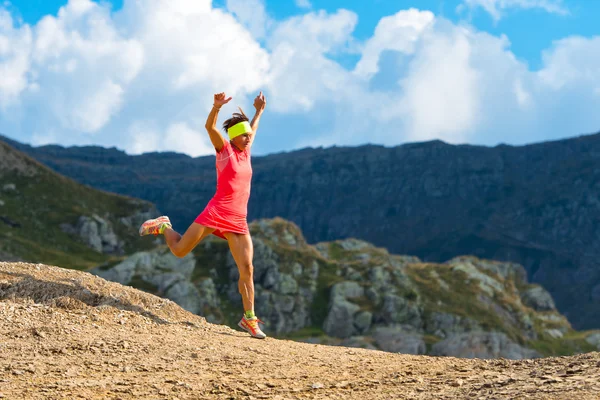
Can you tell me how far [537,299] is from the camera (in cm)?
14288

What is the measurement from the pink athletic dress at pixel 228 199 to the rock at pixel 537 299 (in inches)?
5341

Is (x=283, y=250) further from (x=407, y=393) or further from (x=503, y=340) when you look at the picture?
(x=407, y=393)

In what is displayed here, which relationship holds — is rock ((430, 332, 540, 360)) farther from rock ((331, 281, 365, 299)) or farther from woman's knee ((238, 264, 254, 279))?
woman's knee ((238, 264, 254, 279))

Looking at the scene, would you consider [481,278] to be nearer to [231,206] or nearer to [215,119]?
[231,206]

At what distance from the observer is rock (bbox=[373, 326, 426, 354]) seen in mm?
82500

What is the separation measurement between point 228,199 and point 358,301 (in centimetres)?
8492

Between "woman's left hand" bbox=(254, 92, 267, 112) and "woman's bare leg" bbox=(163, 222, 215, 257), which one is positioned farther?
"woman's left hand" bbox=(254, 92, 267, 112)

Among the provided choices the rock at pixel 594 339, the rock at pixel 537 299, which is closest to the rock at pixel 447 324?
the rock at pixel 594 339

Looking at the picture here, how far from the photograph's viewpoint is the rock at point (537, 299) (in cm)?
14100

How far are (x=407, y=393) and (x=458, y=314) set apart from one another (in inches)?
3680

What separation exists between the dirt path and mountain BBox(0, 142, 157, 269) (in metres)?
87.1

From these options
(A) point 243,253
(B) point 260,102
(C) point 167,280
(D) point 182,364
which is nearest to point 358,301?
(C) point 167,280

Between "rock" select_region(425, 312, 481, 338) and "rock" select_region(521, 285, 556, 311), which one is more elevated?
"rock" select_region(521, 285, 556, 311)

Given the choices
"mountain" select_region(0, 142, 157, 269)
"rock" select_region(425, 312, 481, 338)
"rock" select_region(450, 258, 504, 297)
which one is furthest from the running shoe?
"rock" select_region(450, 258, 504, 297)
